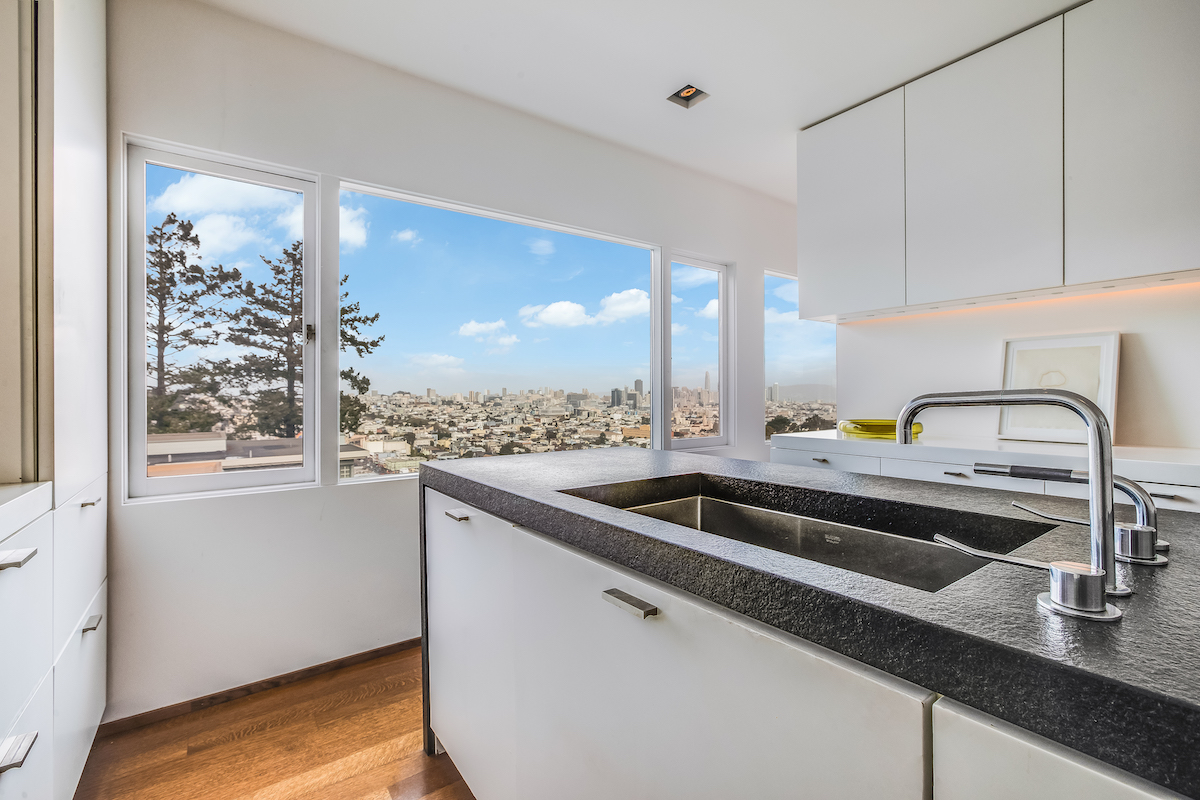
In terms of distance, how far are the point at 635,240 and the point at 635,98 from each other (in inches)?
31.7

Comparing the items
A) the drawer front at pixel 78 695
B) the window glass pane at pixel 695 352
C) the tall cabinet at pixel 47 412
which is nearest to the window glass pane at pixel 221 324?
the tall cabinet at pixel 47 412

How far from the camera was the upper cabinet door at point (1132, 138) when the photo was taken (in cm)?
188

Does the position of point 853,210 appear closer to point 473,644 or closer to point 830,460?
point 830,460

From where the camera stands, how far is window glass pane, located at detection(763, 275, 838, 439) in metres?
4.11

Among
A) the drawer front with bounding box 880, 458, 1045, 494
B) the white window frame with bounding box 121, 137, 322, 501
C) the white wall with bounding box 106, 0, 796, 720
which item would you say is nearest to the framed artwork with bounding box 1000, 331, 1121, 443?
the drawer front with bounding box 880, 458, 1045, 494

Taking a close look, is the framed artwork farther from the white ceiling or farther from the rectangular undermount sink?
the rectangular undermount sink

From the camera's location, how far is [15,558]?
100cm

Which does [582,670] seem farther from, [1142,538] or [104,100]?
[104,100]

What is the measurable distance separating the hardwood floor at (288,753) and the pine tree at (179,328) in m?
1.04

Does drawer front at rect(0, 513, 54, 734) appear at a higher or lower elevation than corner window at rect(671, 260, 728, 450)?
lower

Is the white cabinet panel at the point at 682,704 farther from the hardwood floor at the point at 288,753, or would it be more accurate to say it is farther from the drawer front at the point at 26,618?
the drawer front at the point at 26,618

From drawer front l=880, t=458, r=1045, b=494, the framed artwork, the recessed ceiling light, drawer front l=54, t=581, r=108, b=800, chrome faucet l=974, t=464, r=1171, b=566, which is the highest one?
the recessed ceiling light

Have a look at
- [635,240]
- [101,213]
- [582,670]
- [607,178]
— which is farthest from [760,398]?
[101,213]

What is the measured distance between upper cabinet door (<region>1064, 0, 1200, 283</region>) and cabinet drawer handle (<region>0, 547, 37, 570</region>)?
3163mm
